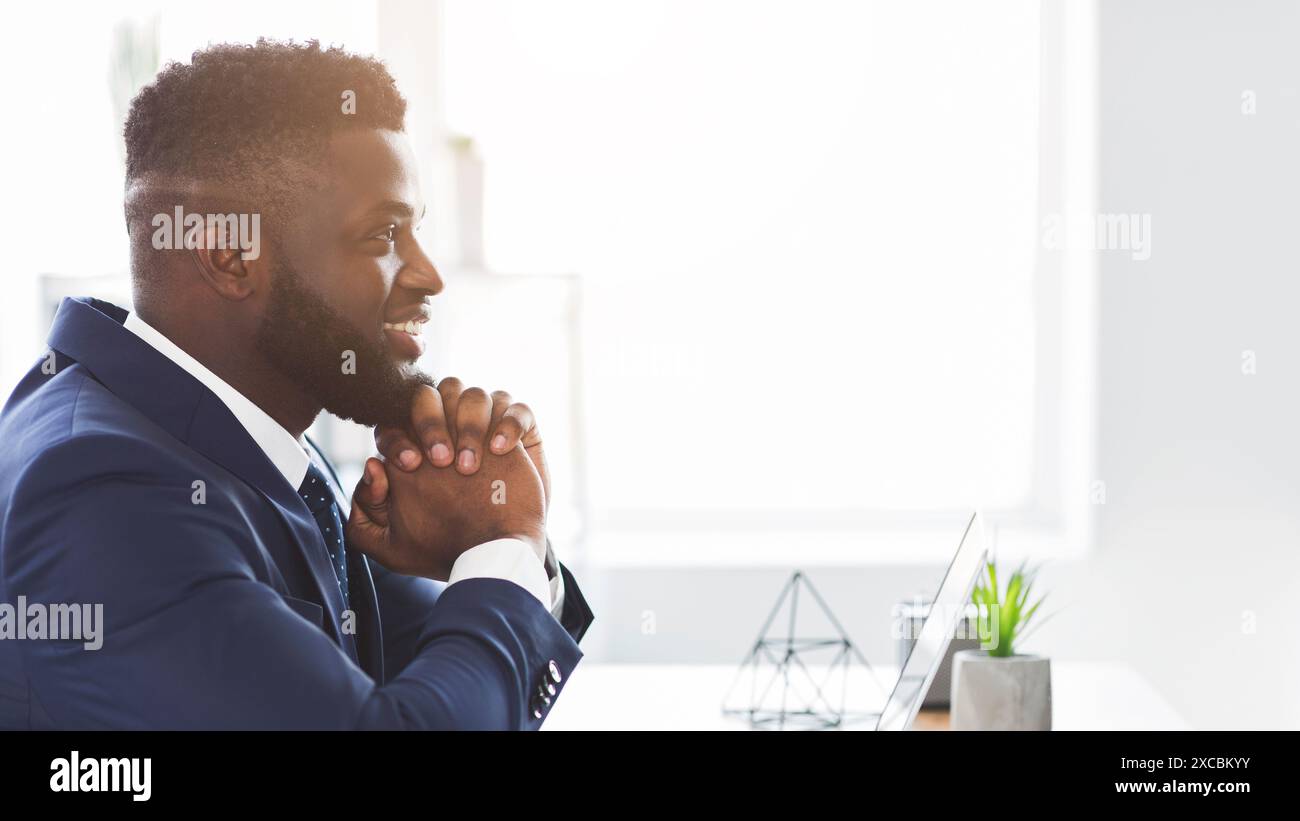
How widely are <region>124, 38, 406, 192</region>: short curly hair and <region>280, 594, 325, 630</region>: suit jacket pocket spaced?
324 mm

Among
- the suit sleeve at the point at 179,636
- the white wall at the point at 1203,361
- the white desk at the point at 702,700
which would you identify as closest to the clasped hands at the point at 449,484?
the suit sleeve at the point at 179,636

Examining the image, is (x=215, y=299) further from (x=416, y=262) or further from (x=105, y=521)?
(x=105, y=521)

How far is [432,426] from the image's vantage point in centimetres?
96

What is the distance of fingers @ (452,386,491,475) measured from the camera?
37.2 inches

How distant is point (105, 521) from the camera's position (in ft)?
2.42

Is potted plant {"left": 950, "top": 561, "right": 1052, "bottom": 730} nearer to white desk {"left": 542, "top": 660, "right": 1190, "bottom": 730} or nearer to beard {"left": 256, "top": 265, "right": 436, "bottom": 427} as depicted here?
white desk {"left": 542, "top": 660, "right": 1190, "bottom": 730}

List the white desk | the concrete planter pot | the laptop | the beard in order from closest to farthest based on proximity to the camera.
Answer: the beard < the laptop < the concrete planter pot < the white desk

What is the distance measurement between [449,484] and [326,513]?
16 centimetres

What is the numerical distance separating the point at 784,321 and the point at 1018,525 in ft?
2.57

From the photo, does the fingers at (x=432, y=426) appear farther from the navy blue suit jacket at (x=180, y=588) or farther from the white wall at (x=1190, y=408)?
the white wall at (x=1190, y=408)

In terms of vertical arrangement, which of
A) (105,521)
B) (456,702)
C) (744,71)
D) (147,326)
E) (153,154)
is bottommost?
(456,702)

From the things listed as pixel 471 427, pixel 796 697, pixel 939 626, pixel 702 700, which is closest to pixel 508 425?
pixel 471 427

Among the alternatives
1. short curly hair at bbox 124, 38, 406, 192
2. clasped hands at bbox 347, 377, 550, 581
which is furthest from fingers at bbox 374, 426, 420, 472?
short curly hair at bbox 124, 38, 406, 192
